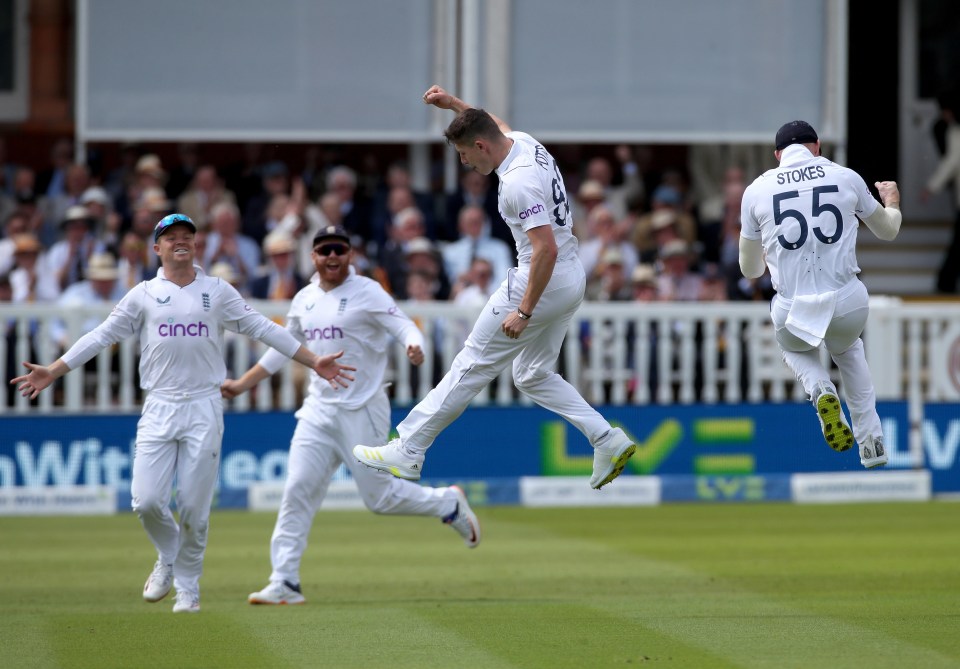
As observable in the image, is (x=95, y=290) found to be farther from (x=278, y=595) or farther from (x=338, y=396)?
(x=278, y=595)

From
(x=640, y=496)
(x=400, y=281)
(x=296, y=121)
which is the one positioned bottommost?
(x=640, y=496)

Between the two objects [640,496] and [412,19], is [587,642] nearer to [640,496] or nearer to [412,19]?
[640,496]

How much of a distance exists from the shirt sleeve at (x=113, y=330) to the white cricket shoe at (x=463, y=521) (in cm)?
240

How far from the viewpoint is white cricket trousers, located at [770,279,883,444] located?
356 inches

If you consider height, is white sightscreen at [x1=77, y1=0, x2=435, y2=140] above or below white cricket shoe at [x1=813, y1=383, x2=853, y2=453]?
above

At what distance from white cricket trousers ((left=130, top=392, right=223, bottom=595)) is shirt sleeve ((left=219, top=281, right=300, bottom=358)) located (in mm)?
450

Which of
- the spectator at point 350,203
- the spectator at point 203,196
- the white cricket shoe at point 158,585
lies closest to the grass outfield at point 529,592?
the white cricket shoe at point 158,585

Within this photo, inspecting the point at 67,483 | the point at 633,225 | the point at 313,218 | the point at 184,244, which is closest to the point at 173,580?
the point at 184,244

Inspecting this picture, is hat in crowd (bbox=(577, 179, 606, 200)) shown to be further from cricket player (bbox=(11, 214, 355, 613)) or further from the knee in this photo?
the knee

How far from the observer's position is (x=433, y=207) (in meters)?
17.7

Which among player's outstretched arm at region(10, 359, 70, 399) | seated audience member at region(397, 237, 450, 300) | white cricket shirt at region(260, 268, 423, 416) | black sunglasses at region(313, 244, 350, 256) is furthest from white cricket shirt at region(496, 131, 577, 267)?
seated audience member at region(397, 237, 450, 300)

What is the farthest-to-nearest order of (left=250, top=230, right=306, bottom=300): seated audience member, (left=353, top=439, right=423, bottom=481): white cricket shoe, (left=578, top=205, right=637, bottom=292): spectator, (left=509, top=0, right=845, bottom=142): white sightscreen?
(left=509, top=0, right=845, bottom=142): white sightscreen → (left=578, top=205, right=637, bottom=292): spectator → (left=250, top=230, right=306, bottom=300): seated audience member → (left=353, top=439, right=423, bottom=481): white cricket shoe

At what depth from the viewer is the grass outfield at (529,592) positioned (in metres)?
7.91

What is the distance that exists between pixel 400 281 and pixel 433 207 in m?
1.70
